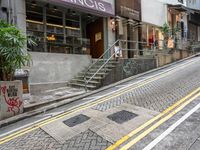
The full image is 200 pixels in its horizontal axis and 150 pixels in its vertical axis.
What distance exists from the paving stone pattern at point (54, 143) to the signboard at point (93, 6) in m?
8.46

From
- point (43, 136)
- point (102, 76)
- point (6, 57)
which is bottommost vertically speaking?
point (43, 136)

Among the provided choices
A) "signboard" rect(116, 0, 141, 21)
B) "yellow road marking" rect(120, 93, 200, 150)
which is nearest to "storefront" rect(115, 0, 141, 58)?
"signboard" rect(116, 0, 141, 21)

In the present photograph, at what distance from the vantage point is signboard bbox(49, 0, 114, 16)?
14.1 m

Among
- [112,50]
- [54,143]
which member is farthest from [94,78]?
[54,143]

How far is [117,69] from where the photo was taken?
1435cm

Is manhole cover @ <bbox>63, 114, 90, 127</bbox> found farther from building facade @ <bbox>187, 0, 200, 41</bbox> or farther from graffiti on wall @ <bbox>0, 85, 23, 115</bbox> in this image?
building facade @ <bbox>187, 0, 200, 41</bbox>

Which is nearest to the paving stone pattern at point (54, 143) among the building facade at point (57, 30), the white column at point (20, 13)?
the building facade at point (57, 30)

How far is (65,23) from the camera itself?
→ 1659cm

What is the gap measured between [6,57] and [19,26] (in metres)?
4.68

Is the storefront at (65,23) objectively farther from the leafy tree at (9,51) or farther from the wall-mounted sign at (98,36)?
the leafy tree at (9,51)

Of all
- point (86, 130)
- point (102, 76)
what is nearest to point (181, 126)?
point (86, 130)

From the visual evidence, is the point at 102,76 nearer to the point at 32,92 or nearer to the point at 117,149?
the point at 32,92

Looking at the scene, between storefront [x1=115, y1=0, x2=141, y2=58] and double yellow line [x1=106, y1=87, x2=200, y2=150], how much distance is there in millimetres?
9204

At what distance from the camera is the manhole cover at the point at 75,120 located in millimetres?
7605
